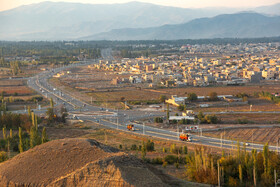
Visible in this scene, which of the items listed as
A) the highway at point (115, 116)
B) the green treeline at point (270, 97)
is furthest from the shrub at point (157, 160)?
the green treeline at point (270, 97)

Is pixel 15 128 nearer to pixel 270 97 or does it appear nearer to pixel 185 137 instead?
pixel 185 137

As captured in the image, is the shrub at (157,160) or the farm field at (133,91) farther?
the farm field at (133,91)

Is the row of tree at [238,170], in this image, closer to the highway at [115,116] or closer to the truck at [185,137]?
the highway at [115,116]

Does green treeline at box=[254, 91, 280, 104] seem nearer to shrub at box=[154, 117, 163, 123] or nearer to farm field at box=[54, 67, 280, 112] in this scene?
farm field at box=[54, 67, 280, 112]

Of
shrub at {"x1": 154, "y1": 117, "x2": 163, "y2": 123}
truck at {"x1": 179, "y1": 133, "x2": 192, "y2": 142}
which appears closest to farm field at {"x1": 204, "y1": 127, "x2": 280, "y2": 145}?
truck at {"x1": 179, "y1": 133, "x2": 192, "y2": 142}

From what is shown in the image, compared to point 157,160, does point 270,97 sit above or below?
below

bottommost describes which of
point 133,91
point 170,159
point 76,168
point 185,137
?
point 133,91

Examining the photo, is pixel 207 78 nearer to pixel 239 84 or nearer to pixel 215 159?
pixel 239 84

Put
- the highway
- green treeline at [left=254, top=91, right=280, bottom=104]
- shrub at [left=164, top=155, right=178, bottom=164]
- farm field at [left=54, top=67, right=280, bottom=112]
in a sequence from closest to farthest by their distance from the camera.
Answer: shrub at [left=164, top=155, right=178, bottom=164]
the highway
farm field at [left=54, top=67, right=280, bottom=112]
green treeline at [left=254, top=91, right=280, bottom=104]

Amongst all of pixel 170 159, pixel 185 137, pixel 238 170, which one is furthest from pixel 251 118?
pixel 238 170
